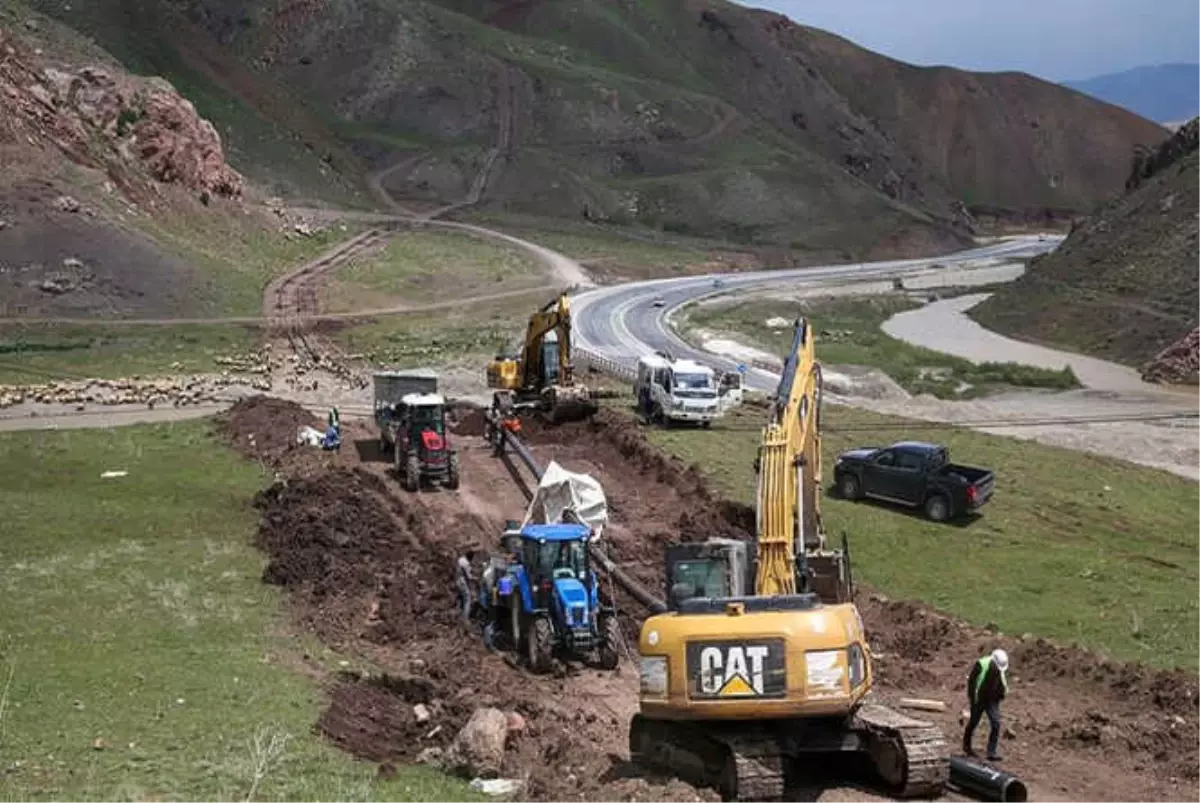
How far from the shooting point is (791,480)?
18.9m

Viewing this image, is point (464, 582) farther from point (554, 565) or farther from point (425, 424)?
point (425, 424)

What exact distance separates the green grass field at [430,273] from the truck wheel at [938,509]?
52.0 metres

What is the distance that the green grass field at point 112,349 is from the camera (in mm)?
58719

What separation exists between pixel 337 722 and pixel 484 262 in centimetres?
8561

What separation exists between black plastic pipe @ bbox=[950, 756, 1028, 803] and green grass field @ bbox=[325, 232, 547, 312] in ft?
220

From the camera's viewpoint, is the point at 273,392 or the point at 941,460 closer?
the point at 941,460

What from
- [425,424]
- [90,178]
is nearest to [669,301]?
[90,178]

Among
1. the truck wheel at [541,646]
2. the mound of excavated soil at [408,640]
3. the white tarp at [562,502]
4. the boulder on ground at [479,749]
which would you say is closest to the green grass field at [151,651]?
the boulder on ground at [479,749]

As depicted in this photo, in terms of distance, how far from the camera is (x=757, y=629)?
1535 cm

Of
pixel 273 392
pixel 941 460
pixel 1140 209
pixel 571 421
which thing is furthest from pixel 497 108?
pixel 941 460

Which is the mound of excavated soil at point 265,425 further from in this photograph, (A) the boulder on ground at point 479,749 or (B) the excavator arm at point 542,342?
(A) the boulder on ground at point 479,749

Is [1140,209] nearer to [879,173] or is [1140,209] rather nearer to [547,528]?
[547,528]

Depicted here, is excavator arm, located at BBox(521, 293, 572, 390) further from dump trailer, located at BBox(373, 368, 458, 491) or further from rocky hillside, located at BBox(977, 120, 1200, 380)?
rocky hillside, located at BBox(977, 120, 1200, 380)

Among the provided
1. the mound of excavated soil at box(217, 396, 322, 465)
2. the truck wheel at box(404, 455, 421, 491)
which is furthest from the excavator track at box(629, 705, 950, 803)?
the mound of excavated soil at box(217, 396, 322, 465)
